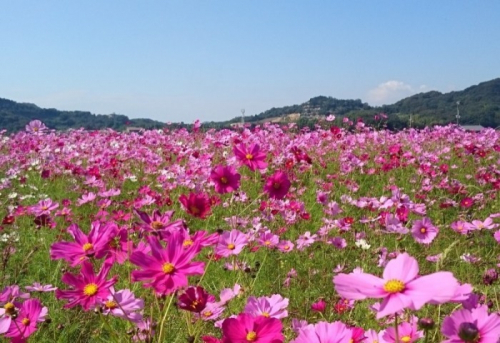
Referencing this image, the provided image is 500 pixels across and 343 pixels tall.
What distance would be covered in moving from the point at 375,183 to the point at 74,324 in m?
3.98

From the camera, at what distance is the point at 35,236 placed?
343cm

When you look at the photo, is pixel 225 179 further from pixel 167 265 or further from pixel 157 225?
pixel 167 265

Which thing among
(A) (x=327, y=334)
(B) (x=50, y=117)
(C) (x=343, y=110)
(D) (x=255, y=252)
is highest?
(B) (x=50, y=117)

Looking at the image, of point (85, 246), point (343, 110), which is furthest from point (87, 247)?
point (343, 110)

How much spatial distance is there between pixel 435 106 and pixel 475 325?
81101 millimetres

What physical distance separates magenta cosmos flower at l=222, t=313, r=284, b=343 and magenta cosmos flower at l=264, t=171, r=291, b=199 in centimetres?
67

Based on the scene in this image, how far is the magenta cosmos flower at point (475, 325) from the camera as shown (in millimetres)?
750

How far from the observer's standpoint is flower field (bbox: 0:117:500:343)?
896 millimetres

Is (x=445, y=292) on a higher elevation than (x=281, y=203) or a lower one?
higher

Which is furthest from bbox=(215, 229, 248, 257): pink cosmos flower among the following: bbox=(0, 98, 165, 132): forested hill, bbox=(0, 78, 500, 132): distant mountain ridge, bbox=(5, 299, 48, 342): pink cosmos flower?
bbox=(0, 98, 165, 132): forested hill

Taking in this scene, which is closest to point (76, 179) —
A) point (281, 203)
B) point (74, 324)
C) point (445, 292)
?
point (281, 203)

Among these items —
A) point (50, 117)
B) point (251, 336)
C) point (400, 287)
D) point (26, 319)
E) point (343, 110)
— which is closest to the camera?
point (400, 287)

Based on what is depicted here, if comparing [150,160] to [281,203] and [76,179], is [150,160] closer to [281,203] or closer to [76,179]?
[76,179]

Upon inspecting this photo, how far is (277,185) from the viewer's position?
5.09ft
